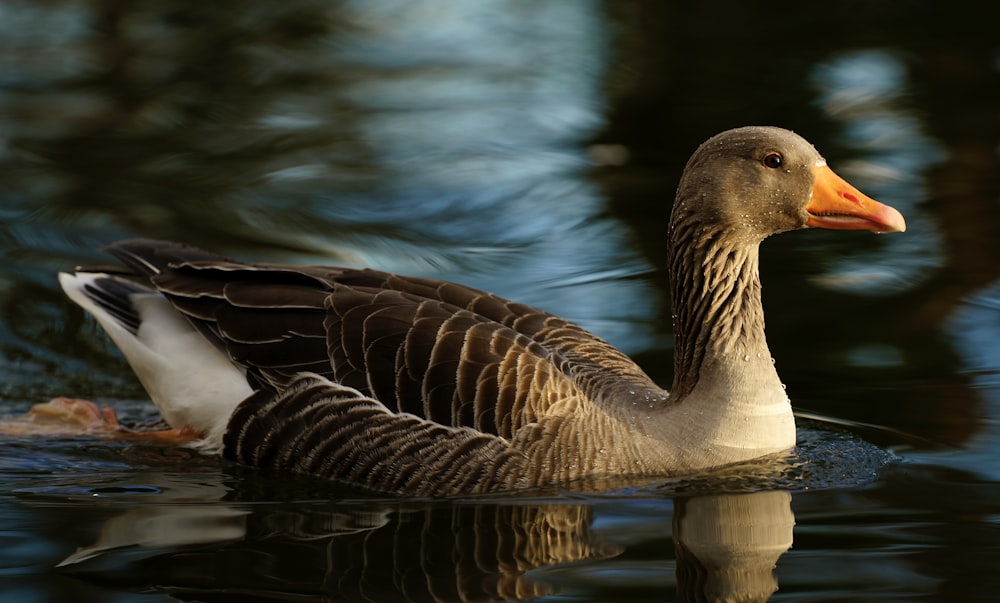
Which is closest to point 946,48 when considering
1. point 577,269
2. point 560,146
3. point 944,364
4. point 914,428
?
point 560,146

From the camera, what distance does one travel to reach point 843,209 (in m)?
7.27

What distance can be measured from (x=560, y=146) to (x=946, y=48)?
4881 millimetres

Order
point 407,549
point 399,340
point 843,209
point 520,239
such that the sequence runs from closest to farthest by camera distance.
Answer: point 407,549 < point 843,209 < point 399,340 < point 520,239

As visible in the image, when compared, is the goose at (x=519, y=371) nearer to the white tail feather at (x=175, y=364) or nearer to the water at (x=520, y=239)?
the white tail feather at (x=175, y=364)

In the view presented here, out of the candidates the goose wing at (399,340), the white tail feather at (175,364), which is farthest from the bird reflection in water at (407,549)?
the white tail feather at (175,364)

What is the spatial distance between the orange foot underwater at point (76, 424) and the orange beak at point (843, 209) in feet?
11.6

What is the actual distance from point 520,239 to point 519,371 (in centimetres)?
457

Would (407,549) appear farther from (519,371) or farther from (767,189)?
(767,189)

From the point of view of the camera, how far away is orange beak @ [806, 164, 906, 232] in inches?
283

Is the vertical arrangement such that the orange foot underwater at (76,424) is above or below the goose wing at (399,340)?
below

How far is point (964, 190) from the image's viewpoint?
1220 centimetres

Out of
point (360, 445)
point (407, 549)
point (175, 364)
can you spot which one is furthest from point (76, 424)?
point (407, 549)

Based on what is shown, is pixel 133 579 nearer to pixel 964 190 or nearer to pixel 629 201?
pixel 629 201

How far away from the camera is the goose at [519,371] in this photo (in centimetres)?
724
